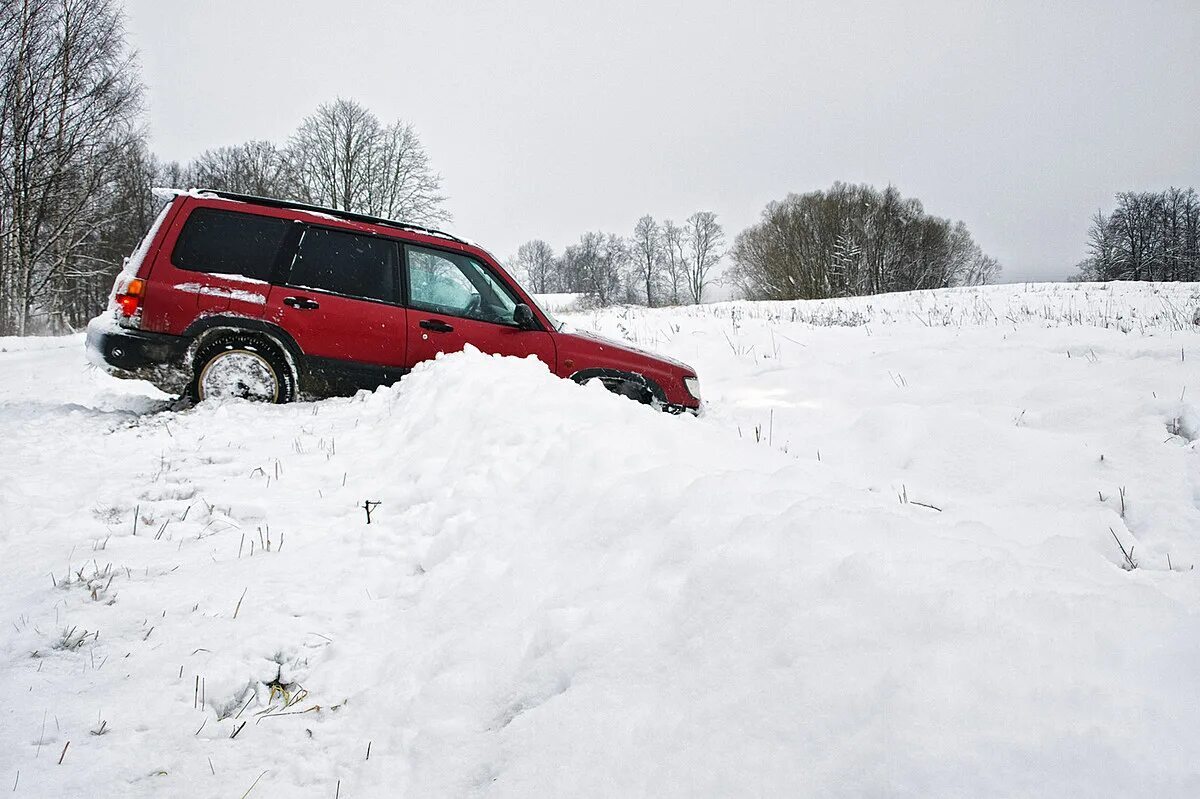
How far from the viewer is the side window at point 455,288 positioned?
16.2 feet

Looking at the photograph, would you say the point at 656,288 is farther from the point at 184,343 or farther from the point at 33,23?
the point at 184,343

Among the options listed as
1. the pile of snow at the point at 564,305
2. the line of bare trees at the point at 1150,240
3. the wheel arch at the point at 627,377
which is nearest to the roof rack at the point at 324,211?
the pile of snow at the point at 564,305

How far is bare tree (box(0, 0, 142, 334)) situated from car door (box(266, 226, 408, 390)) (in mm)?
18627

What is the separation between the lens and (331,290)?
15.4 ft

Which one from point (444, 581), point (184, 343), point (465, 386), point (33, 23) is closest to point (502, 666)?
point (444, 581)

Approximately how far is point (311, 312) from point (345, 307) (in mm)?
263

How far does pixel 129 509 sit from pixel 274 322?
225cm

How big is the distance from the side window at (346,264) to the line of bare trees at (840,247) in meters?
42.6

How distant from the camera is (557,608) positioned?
168cm

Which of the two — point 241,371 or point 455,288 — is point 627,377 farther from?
point 241,371

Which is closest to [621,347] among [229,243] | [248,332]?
[248,332]

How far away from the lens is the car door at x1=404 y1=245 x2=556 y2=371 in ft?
16.1

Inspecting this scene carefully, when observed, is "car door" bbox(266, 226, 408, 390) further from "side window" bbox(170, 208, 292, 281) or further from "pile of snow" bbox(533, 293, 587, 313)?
"pile of snow" bbox(533, 293, 587, 313)

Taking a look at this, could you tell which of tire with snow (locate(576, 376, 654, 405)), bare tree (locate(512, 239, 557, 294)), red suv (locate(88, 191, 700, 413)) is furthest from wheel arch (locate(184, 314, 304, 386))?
bare tree (locate(512, 239, 557, 294))
